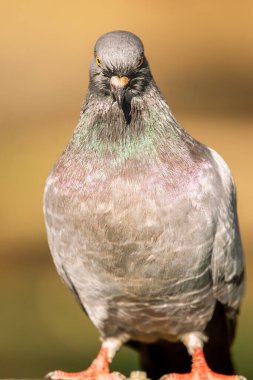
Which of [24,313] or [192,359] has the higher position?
[192,359]

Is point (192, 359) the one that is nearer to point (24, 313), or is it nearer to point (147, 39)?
point (24, 313)

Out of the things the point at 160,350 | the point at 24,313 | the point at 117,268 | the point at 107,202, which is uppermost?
the point at 107,202

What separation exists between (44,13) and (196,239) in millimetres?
7403

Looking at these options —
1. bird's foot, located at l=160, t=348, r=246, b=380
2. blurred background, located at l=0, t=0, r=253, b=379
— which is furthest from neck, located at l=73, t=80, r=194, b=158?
blurred background, located at l=0, t=0, r=253, b=379

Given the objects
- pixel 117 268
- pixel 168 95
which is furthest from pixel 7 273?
pixel 117 268

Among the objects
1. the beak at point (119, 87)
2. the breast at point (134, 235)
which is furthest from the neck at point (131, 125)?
the beak at point (119, 87)

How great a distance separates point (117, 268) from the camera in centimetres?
539

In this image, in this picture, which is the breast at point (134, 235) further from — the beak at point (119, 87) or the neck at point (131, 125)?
the beak at point (119, 87)

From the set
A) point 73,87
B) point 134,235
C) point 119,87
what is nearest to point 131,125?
point 119,87

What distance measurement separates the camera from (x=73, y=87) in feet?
38.0

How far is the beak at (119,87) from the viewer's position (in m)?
4.96

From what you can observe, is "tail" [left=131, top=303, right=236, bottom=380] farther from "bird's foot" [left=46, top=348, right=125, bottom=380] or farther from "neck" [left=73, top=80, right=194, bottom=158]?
"neck" [left=73, top=80, right=194, bottom=158]

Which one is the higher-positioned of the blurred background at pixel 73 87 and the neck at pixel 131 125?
the neck at pixel 131 125

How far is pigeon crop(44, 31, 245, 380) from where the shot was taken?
518 cm
